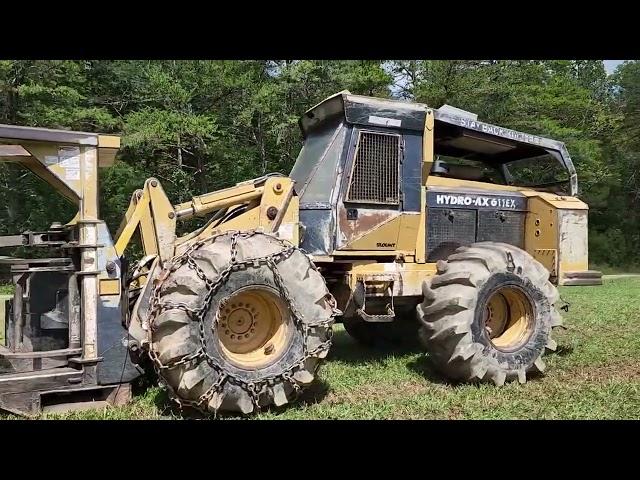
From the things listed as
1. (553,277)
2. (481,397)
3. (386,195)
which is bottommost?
(481,397)

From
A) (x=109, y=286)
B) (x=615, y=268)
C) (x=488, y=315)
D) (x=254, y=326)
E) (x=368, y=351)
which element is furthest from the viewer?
(x=615, y=268)

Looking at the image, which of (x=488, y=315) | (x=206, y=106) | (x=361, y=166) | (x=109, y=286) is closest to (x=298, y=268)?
(x=109, y=286)

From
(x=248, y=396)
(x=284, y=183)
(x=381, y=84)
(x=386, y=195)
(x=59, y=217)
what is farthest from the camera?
(x=381, y=84)

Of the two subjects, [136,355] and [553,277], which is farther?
[553,277]

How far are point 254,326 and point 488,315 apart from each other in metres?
2.78

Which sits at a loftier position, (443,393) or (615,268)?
(443,393)

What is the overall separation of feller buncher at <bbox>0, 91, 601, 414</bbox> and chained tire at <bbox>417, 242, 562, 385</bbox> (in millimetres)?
18

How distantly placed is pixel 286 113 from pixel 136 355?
20.1 meters

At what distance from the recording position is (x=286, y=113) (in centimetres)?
2456

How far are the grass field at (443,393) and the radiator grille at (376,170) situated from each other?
1.94 meters

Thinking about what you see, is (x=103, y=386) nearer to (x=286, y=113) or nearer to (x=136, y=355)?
(x=136, y=355)

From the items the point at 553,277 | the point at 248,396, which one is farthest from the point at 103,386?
the point at 553,277

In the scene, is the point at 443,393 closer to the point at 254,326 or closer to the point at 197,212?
the point at 254,326

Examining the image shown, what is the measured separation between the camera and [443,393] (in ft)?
19.5
